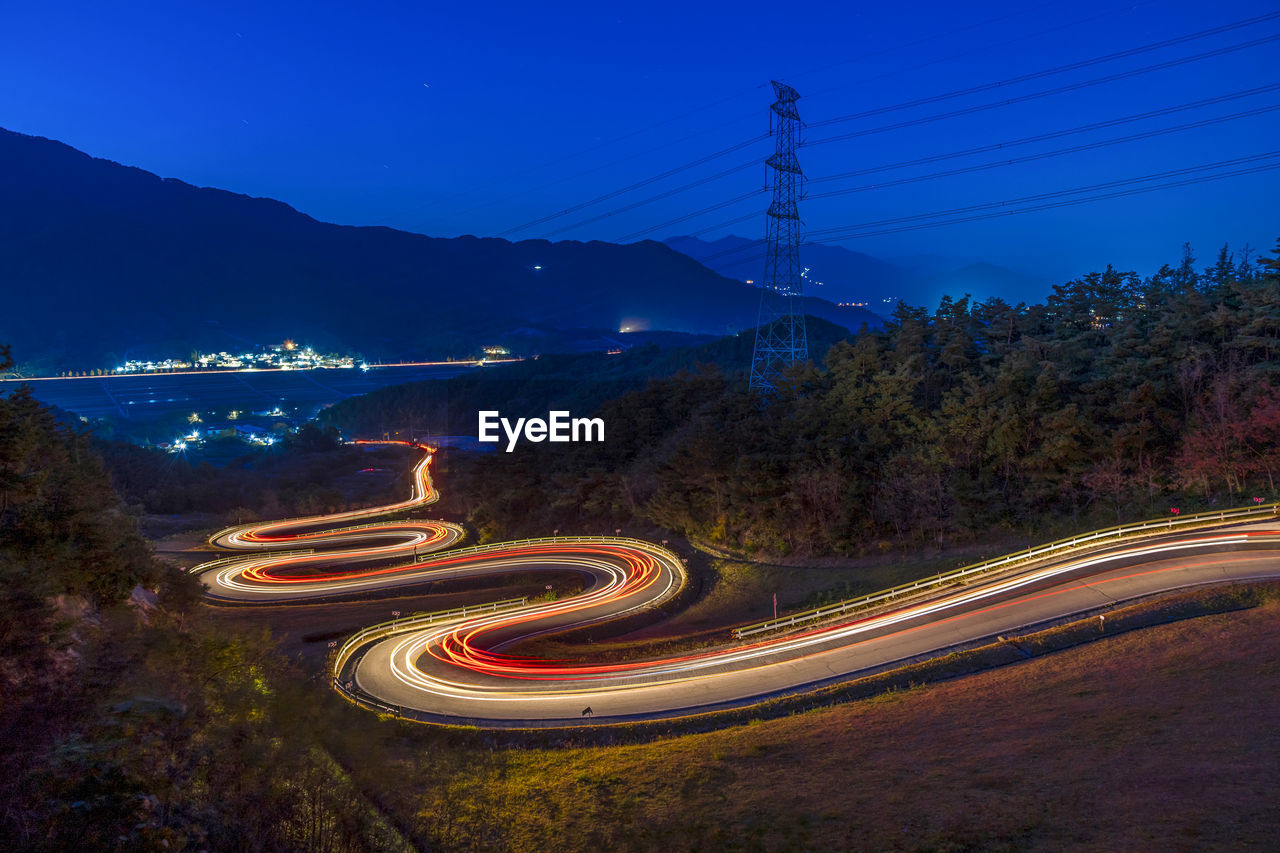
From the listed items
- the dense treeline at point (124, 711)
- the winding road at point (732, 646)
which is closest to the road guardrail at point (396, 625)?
the winding road at point (732, 646)

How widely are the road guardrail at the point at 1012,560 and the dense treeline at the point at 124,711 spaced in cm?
1468

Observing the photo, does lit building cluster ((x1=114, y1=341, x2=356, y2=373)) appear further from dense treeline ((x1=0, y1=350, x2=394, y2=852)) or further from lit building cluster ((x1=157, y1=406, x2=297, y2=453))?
dense treeline ((x1=0, y1=350, x2=394, y2=852))

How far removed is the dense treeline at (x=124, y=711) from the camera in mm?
10539

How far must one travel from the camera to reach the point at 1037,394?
1227 inches

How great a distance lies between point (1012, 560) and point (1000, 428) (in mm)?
8388

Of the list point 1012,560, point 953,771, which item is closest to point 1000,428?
point 1012,560

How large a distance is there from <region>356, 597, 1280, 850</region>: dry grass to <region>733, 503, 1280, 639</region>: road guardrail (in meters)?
6.95

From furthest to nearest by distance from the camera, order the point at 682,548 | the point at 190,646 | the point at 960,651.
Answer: the point at 682,548, the point at 960,651, the point at 190,646

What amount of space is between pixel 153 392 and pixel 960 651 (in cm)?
14463

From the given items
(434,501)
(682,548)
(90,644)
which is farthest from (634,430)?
(90,644)

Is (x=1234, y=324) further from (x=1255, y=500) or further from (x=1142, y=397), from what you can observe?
(x=1255, y=500)

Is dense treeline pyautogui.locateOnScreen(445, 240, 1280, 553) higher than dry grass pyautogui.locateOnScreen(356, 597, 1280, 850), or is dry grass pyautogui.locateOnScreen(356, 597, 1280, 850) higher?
dense treeline pyautogui.locateOnScreen(445, 240, 1280, 553)

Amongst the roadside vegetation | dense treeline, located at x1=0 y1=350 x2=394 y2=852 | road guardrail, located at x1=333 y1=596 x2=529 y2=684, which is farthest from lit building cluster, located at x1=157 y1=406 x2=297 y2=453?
dense treeline, located at x1=0 y1=350 x2=394 y2=852

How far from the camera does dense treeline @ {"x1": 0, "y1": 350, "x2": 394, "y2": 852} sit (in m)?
10.5
